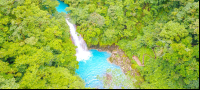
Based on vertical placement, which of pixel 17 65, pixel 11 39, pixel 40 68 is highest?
pixel 11 39

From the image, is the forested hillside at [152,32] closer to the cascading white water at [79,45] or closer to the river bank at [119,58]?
the river bank at [119,58]

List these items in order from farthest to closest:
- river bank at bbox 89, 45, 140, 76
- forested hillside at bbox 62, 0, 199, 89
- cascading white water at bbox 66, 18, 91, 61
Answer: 1. cascading white water at bbox 66, 18, 91, 61
2. river bank at bbox 89, 45, 140, 76
3. forested hillside at bbox 62, 0, 199, 89

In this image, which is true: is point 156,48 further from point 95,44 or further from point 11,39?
point 11,39

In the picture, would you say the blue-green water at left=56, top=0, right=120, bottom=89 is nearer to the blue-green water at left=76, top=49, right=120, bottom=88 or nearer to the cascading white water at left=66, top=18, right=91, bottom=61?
the blue-green water at left=76, top=49, right=120, bottom=88

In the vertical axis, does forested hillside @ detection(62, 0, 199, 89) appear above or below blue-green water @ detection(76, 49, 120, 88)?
above

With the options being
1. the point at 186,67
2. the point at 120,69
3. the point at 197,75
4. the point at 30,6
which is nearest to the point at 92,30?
the point at 120,69

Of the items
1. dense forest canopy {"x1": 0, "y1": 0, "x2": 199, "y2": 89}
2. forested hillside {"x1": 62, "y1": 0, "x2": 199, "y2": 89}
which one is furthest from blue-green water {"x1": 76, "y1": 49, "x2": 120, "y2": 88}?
forested hillside {"x1": 62, "y1": 0, "x2": 199, "y2": 89}

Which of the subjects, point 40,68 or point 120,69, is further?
point 120,69

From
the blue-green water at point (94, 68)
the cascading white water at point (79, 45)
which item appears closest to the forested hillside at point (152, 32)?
the cascading white water at point (79, 45)
